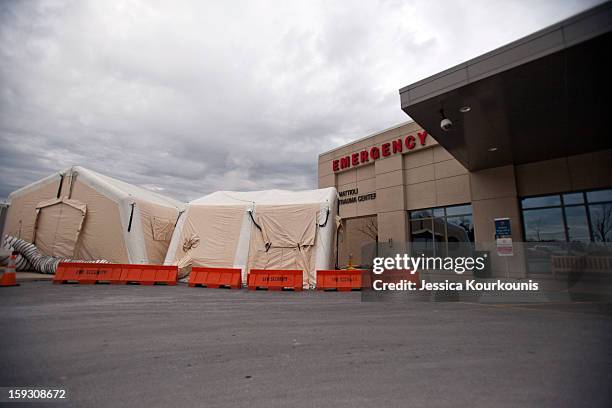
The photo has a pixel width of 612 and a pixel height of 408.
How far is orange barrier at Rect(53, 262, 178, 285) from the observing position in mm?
10227

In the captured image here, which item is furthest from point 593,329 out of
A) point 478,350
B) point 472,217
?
point 472,217

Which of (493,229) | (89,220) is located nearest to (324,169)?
(493,229)

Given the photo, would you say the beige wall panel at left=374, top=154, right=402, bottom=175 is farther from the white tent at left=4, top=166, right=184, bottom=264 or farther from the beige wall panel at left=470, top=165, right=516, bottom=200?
the white tent at left=4, top=166, right=184, bottom=264

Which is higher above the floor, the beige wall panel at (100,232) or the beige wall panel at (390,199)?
the beige wall panel at (390,199)

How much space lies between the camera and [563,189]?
11.3 metres

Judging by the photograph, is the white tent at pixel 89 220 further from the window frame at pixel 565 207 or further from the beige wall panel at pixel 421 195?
the window frame at pixel 565 207

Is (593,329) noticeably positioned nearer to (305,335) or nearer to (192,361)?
(305,335)

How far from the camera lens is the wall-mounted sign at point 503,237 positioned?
38.2ft

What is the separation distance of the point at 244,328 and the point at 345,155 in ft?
54.4

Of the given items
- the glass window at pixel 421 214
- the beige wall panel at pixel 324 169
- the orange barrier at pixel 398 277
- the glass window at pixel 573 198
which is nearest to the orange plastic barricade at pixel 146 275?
the orange barrier at pixel 398 277

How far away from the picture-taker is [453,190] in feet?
47.3

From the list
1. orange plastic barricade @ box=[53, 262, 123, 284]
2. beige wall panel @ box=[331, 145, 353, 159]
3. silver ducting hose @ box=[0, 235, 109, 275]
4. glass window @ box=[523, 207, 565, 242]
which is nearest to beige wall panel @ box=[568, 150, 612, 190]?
glass window @ box=[523, 207, 565, 242]

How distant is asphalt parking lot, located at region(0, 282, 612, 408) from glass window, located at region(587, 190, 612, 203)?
6695 mm

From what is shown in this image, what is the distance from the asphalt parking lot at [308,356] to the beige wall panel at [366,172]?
13.1m
